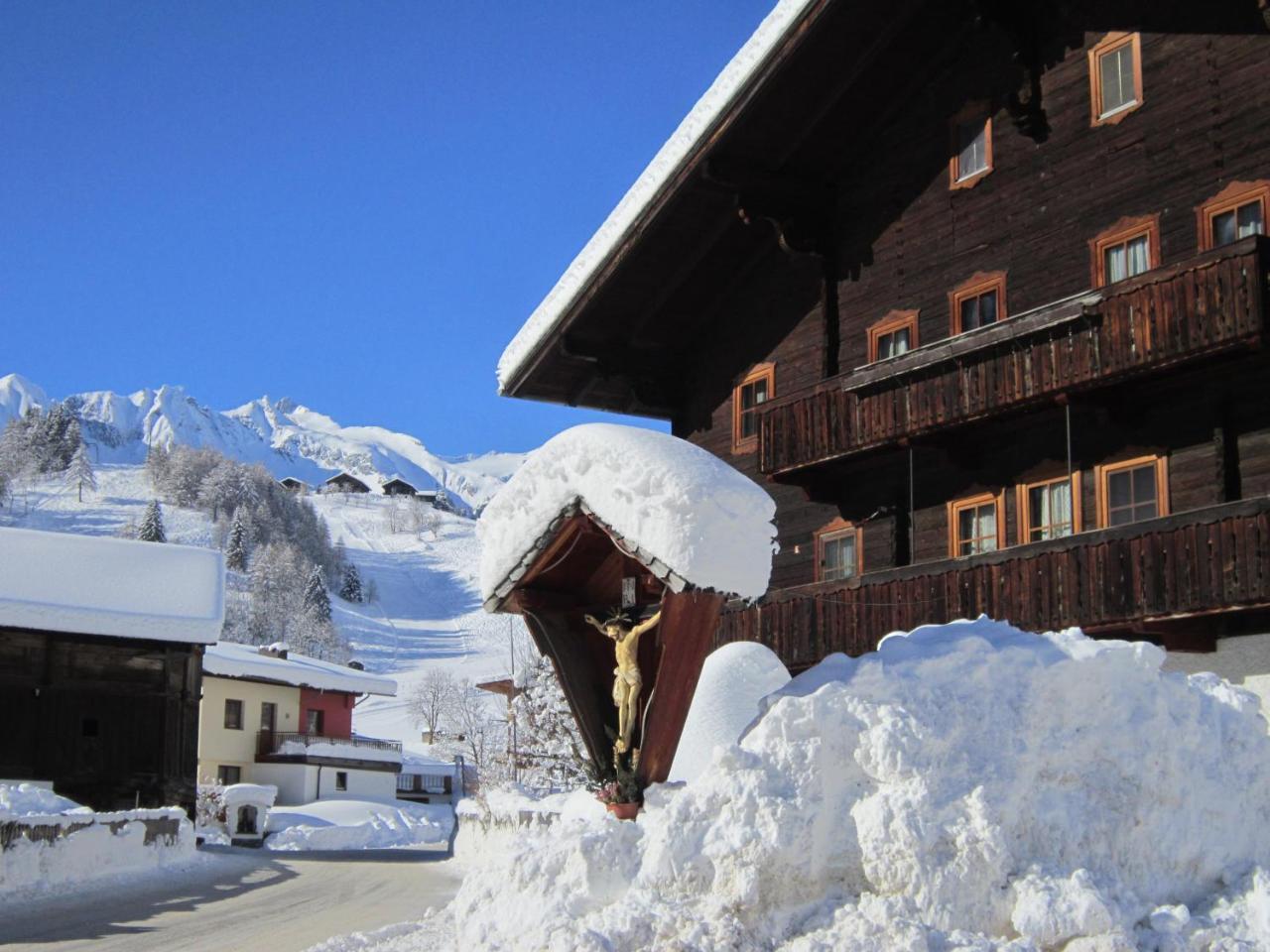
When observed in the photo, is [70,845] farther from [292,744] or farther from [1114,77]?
[292,744]

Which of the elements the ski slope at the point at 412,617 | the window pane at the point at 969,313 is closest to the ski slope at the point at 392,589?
the ski slope at the point at 412,617

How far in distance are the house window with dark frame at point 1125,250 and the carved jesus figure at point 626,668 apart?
8292 mm

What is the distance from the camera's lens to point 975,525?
17953mm

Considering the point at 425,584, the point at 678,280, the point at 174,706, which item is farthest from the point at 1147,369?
the point at 425,584

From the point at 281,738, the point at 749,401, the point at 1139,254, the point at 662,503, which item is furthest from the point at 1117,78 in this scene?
the point at 281,738

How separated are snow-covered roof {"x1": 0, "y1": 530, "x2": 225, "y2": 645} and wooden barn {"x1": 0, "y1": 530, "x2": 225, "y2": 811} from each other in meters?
0.03

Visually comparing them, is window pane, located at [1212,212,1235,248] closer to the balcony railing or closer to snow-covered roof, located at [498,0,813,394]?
snow-covered roof, located at [498,0,813,394]

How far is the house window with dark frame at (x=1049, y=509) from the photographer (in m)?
16.5

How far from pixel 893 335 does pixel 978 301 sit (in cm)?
152

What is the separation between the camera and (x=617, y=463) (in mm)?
10156

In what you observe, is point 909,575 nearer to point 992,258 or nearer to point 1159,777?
point 992,258

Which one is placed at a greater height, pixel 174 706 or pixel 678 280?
pixel 678 280

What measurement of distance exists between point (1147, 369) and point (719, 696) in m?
5.73

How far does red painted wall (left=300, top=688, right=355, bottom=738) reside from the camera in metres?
54.0
